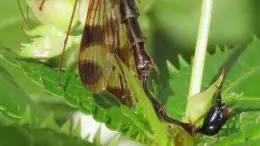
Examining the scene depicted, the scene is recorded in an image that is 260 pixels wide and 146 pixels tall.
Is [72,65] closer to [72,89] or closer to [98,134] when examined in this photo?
[72,89]

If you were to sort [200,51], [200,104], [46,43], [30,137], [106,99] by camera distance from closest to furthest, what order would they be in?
1. [30,137]
2. [200,104]
3. [200,51]
4. [106,99]
5. [46,43]

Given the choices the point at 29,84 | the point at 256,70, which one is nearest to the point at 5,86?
the point at 256,70

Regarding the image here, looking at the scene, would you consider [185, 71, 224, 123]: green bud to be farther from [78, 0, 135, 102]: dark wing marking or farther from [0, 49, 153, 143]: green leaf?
[78, 0, 135, 102]: dark wing marking

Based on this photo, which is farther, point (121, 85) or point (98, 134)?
point (121, 85)

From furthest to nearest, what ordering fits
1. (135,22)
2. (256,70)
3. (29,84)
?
1. (29,84)
2. (256,70)
3. (135,22)

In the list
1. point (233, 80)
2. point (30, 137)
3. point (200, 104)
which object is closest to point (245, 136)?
point (200, 104)

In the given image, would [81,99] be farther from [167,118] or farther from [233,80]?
[233,80]
